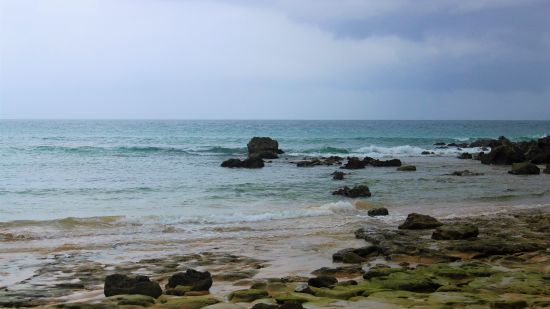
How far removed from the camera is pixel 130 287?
7.06 metres

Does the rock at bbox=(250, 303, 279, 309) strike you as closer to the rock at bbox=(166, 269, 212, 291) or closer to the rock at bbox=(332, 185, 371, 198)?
the rock at bbox=(166, 269, 212, 291)

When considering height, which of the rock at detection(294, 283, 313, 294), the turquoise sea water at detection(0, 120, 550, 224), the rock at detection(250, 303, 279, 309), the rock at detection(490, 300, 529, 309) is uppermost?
the rock at detection(490, 300, 529, 309)

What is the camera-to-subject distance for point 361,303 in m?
6.47

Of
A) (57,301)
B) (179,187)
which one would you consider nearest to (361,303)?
(57,301)

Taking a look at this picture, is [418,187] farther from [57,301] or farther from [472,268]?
[57,301]

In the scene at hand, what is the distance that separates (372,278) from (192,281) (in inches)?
102

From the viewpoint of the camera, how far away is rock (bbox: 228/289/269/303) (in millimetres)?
6805

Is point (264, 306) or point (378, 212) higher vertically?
point (264, 306)

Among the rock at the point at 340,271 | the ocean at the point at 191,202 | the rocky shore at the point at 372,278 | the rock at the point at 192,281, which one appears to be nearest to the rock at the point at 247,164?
the ocean at the point at 191,202

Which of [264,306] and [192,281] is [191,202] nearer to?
[192,281]

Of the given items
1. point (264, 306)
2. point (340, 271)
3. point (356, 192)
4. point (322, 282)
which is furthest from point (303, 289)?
point (356, 192)

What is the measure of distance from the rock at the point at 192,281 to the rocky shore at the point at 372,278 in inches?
0.5

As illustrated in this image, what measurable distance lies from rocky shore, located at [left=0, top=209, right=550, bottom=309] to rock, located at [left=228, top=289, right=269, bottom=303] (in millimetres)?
13

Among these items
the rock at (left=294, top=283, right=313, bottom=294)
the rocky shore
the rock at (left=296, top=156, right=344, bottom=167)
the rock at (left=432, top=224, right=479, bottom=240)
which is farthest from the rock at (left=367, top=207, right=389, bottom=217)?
the rock at (left=296, top=156, right=344, bottom=167)
